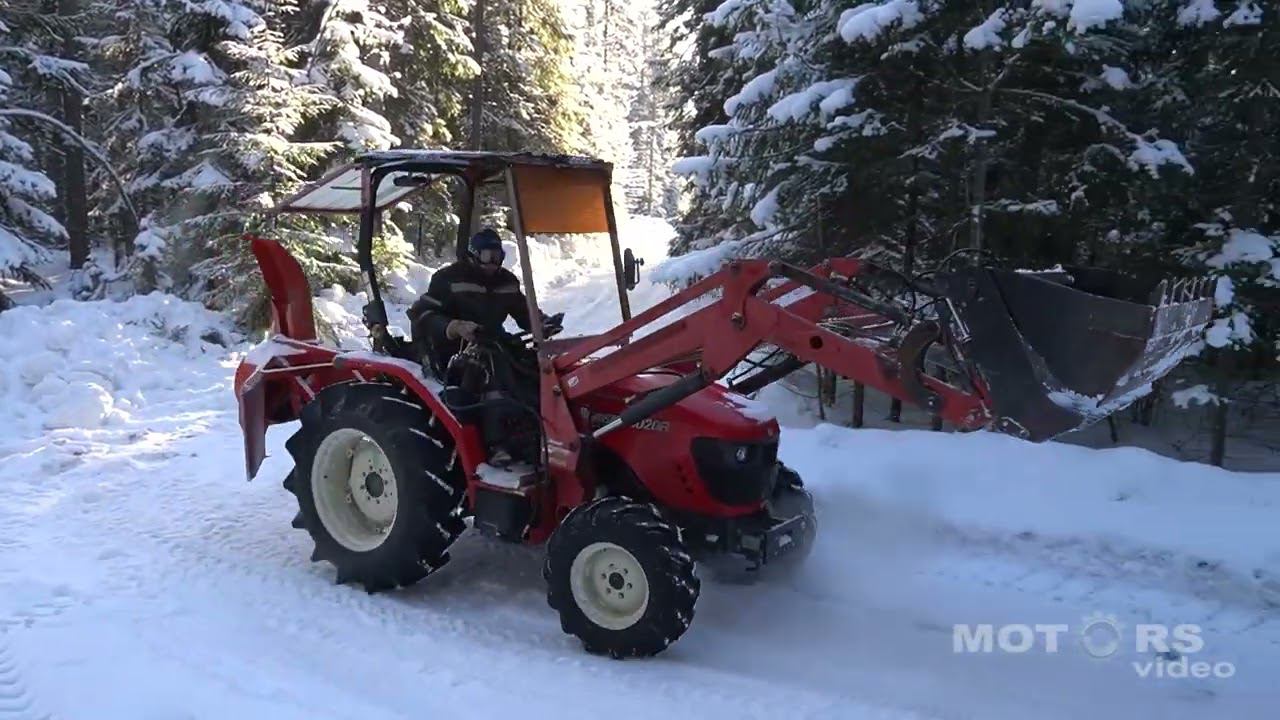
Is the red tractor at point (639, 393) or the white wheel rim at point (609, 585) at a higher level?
the red tractor at point (639, 393)

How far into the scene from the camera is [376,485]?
583cm

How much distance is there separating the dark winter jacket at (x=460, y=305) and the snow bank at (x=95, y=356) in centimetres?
490

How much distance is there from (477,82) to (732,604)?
54.8ft

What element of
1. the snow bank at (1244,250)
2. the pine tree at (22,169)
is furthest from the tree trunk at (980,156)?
the pine tree at (22,169)

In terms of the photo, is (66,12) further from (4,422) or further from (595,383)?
(595,383)

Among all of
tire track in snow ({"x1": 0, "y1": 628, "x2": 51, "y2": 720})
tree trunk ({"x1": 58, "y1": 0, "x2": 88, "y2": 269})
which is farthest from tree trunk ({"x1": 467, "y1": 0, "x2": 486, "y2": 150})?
tire track in snow ({"x1": 0, "y1": 628, "x2": 51, "y2": 720})

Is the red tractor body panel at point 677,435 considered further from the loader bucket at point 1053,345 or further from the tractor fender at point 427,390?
the loader bucket at point 1053,345

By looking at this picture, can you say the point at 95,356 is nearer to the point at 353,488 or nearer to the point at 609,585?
the point at 353,488

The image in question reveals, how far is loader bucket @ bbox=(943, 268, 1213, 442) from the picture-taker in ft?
12.1

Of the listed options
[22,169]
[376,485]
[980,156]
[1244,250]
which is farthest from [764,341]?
[22,169]

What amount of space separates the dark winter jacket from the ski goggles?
65mm

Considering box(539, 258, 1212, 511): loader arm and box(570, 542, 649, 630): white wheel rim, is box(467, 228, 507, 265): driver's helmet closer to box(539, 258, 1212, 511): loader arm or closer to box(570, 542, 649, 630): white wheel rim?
box(539, 258, 1212, 511): loader arm

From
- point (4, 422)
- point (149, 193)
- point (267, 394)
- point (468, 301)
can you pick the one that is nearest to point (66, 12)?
Answer: point (149, 193)

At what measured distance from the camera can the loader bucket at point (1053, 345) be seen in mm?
3676
